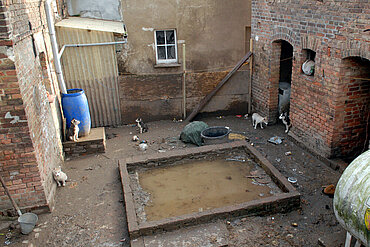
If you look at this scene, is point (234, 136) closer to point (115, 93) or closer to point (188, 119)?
point (188, 119)

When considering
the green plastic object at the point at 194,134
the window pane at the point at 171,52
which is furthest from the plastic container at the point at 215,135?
the window pane at the point at 171,52

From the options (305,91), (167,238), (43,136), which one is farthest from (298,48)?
(43,136)

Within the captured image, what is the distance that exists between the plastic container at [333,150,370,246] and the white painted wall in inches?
336

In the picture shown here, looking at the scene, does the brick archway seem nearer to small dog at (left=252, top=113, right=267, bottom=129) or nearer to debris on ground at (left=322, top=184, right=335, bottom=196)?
small dog at (left=252, top=113, right=267, bottom=129)

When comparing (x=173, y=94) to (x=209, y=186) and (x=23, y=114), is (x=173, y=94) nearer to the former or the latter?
(x=209, y=186)

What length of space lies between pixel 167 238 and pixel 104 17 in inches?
309

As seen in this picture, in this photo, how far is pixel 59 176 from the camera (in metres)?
6.72

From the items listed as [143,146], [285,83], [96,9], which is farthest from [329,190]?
[96,9]

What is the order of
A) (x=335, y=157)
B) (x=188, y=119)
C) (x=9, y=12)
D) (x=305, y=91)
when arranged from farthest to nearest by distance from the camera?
(x=188, y=119)
(x=305, y=91)
(x=335, y=157)
(x=9, y=12)

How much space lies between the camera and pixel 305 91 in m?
7.87

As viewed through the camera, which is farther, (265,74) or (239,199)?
(265,74)

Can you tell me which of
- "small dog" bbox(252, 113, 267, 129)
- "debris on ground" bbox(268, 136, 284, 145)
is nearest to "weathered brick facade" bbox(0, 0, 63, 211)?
"debris on ground" bbox(268, 136, 284, 145)

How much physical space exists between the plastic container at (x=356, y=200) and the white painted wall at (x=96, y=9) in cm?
853

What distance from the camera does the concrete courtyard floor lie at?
5.25 meters
